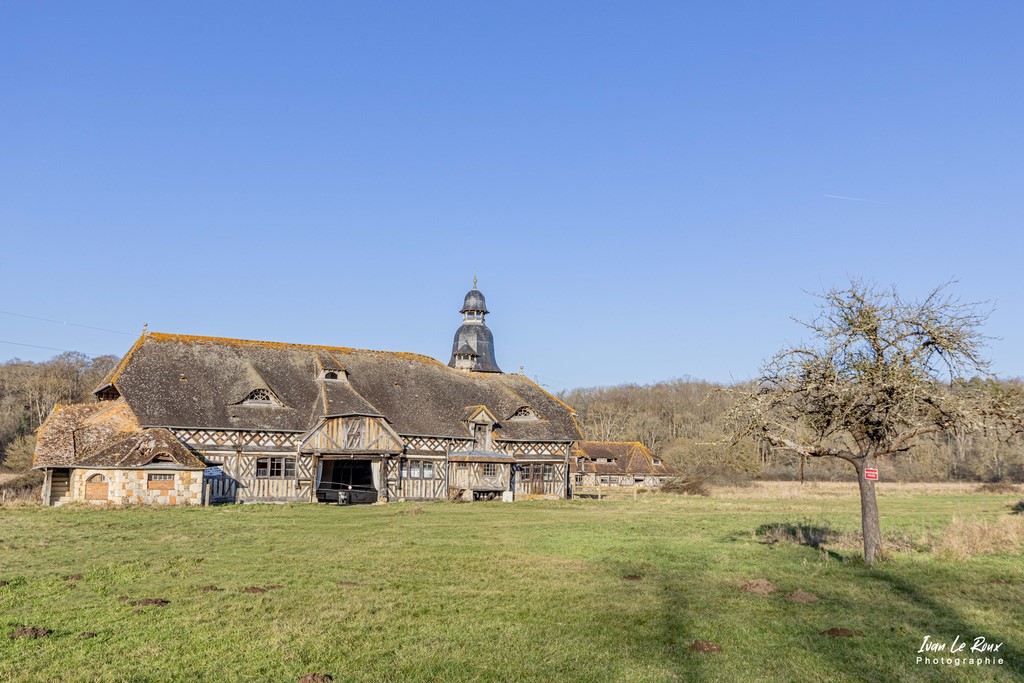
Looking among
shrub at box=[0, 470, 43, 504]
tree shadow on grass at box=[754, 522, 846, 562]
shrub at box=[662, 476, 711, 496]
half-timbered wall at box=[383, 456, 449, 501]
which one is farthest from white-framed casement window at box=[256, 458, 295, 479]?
shrub at box=[662, 476, 711, 496]

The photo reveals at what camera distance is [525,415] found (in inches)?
1817

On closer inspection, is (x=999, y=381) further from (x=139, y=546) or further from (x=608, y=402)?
(x=608, y=402)

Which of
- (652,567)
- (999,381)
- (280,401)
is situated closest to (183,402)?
(280,401)

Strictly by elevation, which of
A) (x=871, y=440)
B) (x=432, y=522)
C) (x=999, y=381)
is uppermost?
(x=999, y=381)

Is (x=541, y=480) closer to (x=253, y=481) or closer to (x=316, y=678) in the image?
(x=253, y=481)

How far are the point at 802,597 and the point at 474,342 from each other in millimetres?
41354

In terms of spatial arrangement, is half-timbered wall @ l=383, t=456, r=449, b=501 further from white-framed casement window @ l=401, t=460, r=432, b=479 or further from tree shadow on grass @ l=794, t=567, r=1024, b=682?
tree shadow on grass @ l=794, t=567, r=1024, b=682

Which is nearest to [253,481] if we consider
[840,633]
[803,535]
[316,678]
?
[803,535]

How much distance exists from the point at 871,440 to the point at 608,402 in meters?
107

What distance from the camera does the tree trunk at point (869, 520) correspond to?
54.1ft

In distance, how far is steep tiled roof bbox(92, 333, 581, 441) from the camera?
3712cm

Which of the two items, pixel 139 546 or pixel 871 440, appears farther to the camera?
pixel 139 546

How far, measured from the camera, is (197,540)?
67.0 ft

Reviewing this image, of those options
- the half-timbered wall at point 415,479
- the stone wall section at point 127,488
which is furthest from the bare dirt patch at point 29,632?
the half-timbered wall at point 415,479
